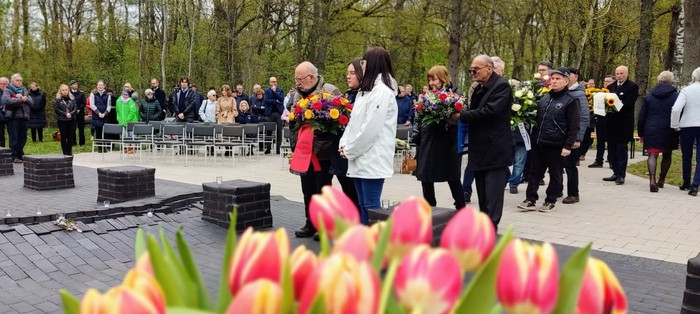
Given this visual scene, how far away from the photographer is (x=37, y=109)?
1844 centimetres

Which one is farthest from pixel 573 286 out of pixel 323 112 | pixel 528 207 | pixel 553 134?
pixel 528 207

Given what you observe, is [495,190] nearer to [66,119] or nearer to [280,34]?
[66,119]

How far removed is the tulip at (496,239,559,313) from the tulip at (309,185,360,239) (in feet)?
1.00

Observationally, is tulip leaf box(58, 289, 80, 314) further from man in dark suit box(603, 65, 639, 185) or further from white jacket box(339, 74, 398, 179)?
man in dark suit box(603, 65, 639, 185)

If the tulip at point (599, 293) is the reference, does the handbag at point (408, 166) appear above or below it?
below

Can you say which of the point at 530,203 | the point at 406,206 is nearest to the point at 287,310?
the point at 406,206

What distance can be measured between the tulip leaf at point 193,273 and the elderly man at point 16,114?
14446mm

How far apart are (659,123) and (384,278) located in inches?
441

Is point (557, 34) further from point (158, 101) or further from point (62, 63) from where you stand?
point (62, 63)

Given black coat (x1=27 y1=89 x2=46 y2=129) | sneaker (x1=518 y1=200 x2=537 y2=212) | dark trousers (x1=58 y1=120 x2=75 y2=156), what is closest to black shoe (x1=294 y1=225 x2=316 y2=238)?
sneaker (x1=518 y1=200 x2=537 y2=212)

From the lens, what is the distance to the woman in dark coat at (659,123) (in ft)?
35.5

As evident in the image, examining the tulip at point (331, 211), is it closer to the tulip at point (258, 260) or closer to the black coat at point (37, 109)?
the tulip at point (258, 260)

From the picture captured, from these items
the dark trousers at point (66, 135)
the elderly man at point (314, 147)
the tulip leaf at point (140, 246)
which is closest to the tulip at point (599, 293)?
the tulip leaf at point (140, 246)

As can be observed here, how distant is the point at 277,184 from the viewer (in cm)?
1166
